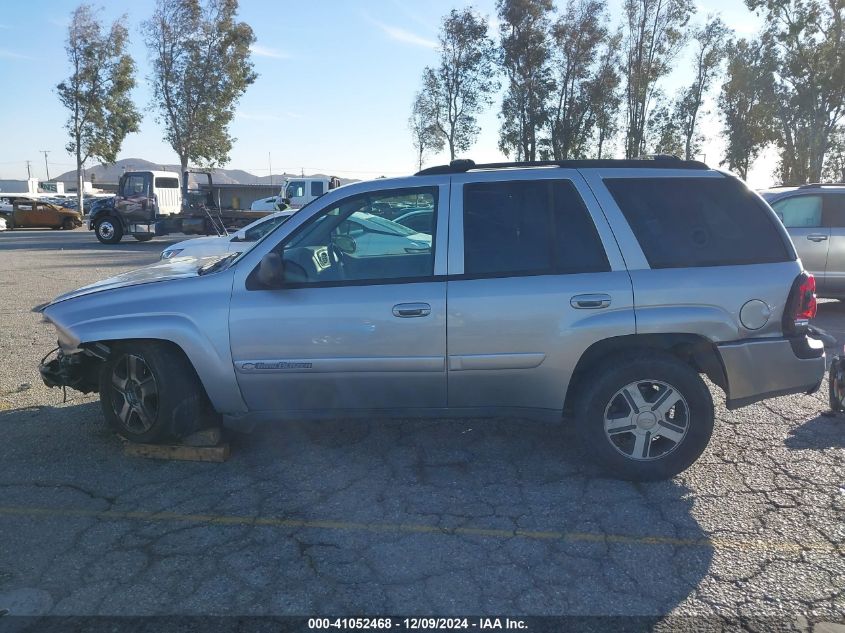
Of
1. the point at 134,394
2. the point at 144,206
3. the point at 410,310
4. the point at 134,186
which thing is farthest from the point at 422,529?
the point at 134,186

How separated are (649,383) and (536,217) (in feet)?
3.97

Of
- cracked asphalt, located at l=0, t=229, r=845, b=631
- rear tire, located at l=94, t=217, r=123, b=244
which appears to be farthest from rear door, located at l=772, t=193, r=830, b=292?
rear tire, located at l=94, t=217, r=123, b=244

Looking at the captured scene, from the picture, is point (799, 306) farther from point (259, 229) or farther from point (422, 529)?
point (259, 229)

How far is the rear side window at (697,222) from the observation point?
398 centimetres

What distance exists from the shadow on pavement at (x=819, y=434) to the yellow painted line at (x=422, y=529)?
4.82ft

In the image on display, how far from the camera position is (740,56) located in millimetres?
32781

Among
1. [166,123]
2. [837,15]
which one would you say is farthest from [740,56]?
[166,123]

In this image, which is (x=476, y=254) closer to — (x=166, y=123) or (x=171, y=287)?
(x=171, y=287)

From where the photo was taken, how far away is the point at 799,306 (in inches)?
156

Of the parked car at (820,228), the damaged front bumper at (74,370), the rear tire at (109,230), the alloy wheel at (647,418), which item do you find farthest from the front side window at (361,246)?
the rear tire at (109,230)

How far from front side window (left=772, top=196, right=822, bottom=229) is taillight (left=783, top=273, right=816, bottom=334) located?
5946 mm

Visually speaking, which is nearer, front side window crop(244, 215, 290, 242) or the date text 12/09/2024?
the date text 12/09/2024

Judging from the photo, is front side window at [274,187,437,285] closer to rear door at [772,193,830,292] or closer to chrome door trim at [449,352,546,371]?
chrome door trim at [449,352,546,371]

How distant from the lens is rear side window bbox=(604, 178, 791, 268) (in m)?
3.98
